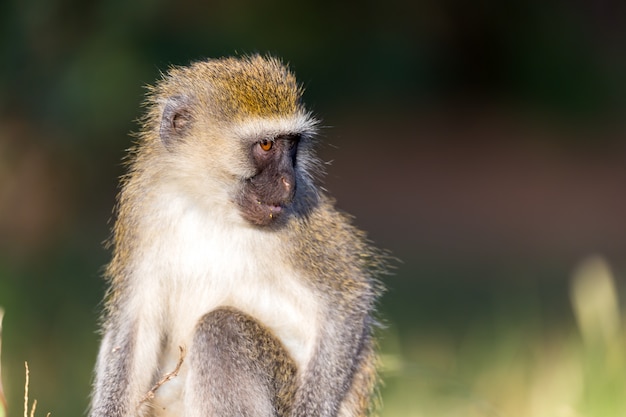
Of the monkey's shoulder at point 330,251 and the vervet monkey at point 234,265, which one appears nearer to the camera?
the vervet monkey at point 234,265

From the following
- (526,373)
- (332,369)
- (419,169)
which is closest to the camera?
(332,369)

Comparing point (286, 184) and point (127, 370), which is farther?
point (127, 370)

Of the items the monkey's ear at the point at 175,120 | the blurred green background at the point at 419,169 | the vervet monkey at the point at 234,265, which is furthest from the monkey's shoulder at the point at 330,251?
the monkey's ear at the point at 175,120

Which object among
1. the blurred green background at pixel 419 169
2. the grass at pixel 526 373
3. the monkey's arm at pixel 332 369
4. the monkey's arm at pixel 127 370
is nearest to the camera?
the monkey's arm at pixel 332 369

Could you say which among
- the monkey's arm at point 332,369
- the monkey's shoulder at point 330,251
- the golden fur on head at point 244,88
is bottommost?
the monkey's arm at point 332,369

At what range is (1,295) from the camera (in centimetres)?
694

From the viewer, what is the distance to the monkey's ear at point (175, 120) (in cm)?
467

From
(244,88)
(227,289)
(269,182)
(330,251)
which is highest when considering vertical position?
(244,88)

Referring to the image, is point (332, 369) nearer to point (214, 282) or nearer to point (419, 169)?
point (214, 282)

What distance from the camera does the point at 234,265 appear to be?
4.57 metres

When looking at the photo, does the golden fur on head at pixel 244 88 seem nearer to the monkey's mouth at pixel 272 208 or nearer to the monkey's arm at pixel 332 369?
the monkey's mouth at pixel 272 208

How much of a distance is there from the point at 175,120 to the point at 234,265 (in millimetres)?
644

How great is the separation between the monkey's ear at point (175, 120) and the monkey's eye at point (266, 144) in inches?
15.3

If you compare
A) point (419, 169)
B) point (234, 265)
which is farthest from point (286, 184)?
point (419, 169)
